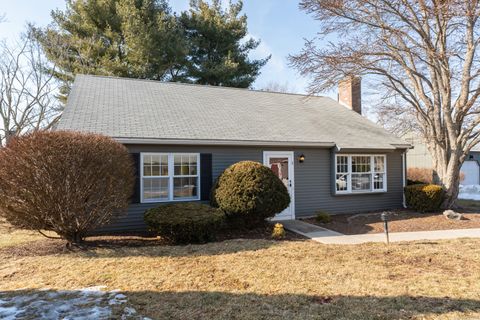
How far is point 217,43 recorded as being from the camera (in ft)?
71.2

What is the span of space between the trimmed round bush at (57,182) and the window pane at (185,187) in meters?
2.56

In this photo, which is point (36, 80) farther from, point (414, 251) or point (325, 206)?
point (414, 251)

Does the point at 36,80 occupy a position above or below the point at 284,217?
above

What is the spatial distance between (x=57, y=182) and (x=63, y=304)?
2792 millimetres

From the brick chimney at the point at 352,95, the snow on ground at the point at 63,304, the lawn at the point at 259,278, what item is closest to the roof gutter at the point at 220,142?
the lawn at the point at 259,278

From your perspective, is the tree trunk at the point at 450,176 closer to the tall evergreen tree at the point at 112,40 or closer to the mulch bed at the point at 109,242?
the mulch bed at the point at 109,242

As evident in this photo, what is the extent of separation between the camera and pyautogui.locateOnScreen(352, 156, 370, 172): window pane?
11.5 m

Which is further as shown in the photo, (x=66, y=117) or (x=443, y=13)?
(x=443, y=13)

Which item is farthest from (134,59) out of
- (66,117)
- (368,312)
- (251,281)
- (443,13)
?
(368,312)

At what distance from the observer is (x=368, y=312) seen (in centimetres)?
378

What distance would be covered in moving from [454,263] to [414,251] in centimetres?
84

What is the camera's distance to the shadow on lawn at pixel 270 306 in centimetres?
373

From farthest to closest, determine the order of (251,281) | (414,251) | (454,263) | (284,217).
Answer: (284,217), (414,251), (454,263), (251,281)

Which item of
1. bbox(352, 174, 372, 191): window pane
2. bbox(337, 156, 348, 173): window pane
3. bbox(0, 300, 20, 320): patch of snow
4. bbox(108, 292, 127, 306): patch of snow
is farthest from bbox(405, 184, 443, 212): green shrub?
bbox(0, 300, 20, 320): patch of snow
